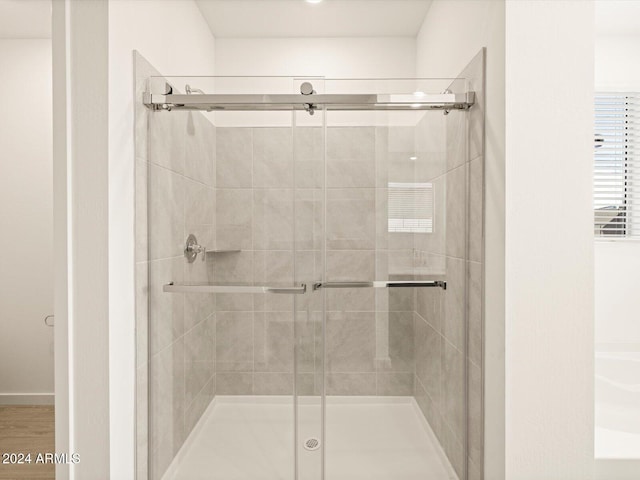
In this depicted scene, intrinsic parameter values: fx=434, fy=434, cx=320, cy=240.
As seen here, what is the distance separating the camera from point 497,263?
5.13ft

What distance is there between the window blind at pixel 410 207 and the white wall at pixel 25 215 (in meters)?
2.47

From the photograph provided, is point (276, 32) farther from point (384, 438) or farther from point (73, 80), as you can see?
point (384, 438)

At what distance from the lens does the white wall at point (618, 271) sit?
2.39 metres

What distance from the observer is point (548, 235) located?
60.2 inches

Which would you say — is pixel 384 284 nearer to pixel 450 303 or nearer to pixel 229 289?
pixel 450 303

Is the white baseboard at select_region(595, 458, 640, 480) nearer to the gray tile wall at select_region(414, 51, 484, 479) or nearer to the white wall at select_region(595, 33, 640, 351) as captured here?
the gray tile wall at select_region(414, 51, 484, 479)

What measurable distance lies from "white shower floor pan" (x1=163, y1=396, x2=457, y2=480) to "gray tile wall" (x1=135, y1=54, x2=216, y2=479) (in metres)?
0.10

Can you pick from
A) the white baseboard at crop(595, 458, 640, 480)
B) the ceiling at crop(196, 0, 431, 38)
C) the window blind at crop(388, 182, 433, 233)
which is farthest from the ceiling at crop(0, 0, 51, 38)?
the white baseboard at crop(595, 458, 640, 480)

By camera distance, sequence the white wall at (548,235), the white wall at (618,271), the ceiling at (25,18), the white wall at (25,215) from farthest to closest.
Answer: the white wall at (25,215), the ceiling at (25,18), the white wall at (618,271), the white wall at (548,235)

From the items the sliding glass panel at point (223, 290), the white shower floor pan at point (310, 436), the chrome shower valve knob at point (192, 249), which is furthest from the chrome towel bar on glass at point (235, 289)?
the white shower floor pan at point (310, 436)

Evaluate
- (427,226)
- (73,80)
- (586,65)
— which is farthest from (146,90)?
(586,65)

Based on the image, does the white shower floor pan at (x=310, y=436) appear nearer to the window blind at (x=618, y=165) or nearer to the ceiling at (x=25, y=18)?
the window blind at (x=618, y=165)

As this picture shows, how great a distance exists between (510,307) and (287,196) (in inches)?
37.5

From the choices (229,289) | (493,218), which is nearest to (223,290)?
(229,289)
